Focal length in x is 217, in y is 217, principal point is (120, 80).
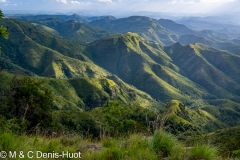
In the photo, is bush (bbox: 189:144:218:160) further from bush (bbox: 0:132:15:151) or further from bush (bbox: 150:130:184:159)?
bush (bbox: 0:132:15:151)

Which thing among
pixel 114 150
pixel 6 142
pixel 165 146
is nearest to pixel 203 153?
pixel 165 146

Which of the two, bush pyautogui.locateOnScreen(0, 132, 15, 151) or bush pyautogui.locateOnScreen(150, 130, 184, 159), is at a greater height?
bush pyautogui.locateOnScreen(0, 132, 15, 151)

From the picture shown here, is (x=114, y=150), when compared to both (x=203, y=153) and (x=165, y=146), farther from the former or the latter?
(x=203, y=153)

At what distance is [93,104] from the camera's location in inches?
7441

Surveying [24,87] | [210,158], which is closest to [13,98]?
[24,87]

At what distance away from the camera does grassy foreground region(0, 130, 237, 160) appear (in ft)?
20.7

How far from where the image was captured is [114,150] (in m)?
6.99

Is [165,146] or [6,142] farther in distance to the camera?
[165,146]

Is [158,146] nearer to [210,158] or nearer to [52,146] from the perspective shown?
[210,158]

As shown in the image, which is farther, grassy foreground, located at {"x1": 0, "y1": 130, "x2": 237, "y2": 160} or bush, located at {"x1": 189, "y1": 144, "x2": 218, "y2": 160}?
bush, located at {"x1": 189, "y1": 144, "x2": 218, "y2": 160}

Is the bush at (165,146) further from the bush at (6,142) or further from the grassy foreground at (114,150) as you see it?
the bush at (6,142)

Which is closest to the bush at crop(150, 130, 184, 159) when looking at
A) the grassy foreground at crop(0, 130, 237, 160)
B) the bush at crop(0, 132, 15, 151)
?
the grassy foreground at crop(0, 130, 237, 160)

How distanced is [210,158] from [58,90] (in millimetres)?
183031

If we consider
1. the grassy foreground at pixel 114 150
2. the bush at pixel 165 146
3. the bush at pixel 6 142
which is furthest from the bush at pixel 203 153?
the bush at pixel 6 142
